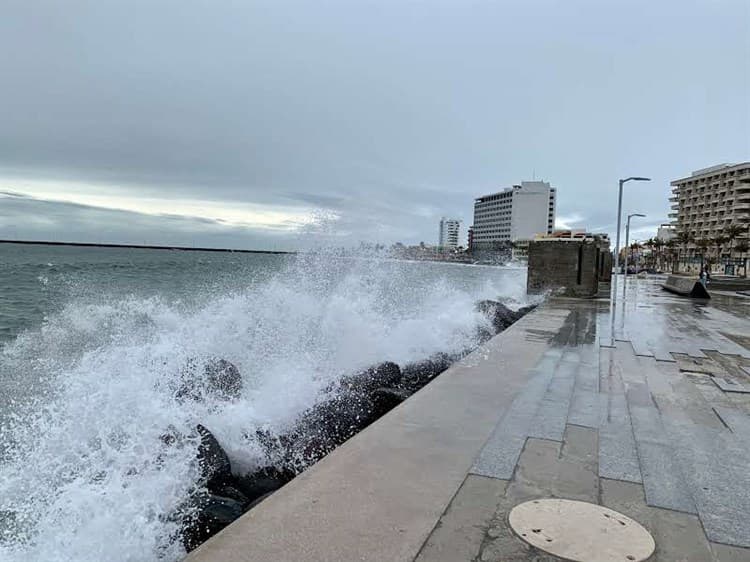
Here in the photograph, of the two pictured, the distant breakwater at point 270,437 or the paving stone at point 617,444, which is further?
the distant breakwater at point 270,437

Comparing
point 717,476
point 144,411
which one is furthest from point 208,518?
point 717,476

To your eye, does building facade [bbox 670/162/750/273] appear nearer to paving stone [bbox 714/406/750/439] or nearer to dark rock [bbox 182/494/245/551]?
paving stone [bbox 714/406/750/439]

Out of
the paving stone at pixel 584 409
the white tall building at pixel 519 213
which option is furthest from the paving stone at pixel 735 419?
the white tall building at pixel 519 213

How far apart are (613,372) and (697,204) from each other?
141651 mm

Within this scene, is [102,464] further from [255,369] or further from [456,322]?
[456,322]

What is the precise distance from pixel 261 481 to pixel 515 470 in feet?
6.93

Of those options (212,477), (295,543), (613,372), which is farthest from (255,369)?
(295,543)

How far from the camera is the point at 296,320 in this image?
12234 millimetres

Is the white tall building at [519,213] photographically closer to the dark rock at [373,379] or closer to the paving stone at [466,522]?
the dark rock at [373,379]

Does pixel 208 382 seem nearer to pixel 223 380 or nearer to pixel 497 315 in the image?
pixel 223 380

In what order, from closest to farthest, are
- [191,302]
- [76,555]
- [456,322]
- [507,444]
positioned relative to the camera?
[76,555] < [507,444] < [456,322] < [191,302]

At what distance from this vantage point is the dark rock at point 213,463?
4.12 meters

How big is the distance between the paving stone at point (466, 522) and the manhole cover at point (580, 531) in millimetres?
166

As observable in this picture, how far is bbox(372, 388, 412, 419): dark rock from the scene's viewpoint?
6102 millimetres
